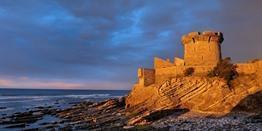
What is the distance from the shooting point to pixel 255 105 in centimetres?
3231

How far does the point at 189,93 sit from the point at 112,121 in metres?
8.35

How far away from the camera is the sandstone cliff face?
33.8 metres

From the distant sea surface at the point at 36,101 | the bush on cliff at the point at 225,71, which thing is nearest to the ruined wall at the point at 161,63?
the bush on cliff at the point at 225,71

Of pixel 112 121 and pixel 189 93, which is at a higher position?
pixel 189 93

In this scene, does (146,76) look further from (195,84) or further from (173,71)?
(195,84)

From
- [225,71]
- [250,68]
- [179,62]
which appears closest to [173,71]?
[179,62]

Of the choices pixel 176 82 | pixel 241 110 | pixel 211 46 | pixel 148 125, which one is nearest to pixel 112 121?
pixel 148 125

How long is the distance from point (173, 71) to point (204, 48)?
419cm

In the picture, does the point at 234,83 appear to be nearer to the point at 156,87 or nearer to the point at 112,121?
the point at 156,87

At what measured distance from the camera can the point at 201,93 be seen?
118 feet

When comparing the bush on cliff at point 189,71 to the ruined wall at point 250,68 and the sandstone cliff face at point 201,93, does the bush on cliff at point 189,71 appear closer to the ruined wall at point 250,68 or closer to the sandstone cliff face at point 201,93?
the sandstone cliff face at point 201,93

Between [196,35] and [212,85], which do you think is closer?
[212,85]

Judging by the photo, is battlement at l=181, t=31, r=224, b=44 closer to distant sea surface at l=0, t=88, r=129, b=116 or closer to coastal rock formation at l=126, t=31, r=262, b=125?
coastal rock formation at l=126, t=31, r=262, b=125

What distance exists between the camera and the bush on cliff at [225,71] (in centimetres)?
3623
